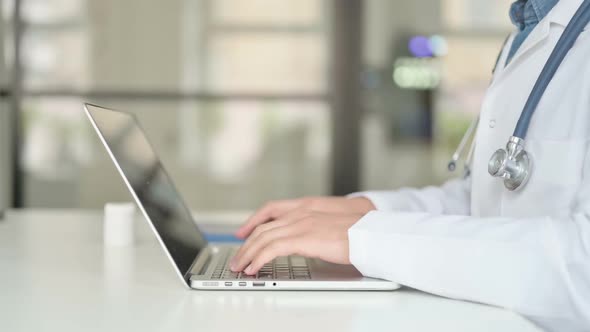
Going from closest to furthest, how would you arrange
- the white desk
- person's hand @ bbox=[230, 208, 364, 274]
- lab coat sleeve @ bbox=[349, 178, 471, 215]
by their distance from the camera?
the white desk < person's hand @ bbox=[230, 208, 364, 274] < lab coat sleeve @ bbox=[349, 178, 471, 215]

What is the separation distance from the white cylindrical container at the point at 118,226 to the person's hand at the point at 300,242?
42cm

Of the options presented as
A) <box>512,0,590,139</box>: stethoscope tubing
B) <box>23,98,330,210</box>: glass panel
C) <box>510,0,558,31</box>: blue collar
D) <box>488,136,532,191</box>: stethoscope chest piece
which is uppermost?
<box>510,0,558,31</box>: blue collar

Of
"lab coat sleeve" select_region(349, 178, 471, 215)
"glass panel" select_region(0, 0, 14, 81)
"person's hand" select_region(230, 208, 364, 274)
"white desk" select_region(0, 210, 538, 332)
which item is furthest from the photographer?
"glass panel" select_region(0, 0, 14, 81)

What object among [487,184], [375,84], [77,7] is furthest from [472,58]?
[487,184]

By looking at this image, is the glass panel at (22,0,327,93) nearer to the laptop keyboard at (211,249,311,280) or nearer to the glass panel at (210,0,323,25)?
the glass panel at (210,0,323,25)

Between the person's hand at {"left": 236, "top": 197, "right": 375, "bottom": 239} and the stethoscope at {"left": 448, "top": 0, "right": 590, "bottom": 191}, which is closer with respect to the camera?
the stethoscope at {"left": 448, "top": 0, "right": 590, "bottom": 191}

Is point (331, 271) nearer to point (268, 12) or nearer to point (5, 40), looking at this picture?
point (268, 12)

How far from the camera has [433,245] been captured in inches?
34.4

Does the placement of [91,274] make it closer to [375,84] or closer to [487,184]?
[487,184]

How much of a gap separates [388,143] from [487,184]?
8.58 ft

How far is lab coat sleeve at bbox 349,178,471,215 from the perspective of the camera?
127cm

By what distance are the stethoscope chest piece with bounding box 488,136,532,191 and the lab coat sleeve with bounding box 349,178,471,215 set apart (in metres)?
0.31

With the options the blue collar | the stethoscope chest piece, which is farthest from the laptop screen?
the blue collar

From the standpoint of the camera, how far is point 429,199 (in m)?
1.35
